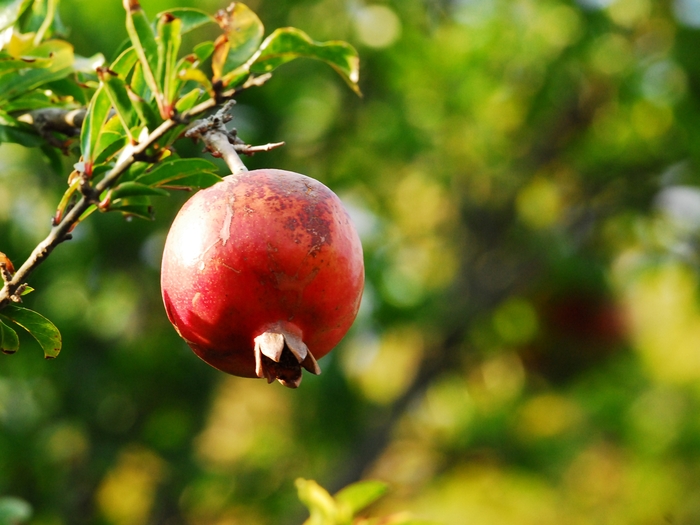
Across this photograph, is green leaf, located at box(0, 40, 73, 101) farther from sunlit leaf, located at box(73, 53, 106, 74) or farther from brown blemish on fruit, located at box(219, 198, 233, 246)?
brown blemish on fruit, located at box(219, 198, 233, 246)

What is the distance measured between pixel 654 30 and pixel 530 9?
526mm

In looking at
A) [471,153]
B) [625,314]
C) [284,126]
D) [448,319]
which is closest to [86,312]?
[284,126]

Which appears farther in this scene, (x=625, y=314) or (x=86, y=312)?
(x=625, y=314)

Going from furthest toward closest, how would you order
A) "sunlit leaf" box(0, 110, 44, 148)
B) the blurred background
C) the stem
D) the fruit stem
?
the blurred background
"sunlit leaf" box(0, 110, 44, 148)
the fruit stem
the stem

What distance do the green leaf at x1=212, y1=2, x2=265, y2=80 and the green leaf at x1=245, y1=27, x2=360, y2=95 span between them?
0.01 m

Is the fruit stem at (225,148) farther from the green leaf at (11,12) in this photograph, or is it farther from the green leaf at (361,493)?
A: the green leaf at (361,493)

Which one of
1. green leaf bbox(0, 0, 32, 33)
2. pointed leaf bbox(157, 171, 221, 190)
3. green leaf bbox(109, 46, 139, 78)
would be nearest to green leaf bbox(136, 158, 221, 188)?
pointed leaf bbox(157, 171, 221, 190)

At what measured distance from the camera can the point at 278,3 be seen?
2582mm

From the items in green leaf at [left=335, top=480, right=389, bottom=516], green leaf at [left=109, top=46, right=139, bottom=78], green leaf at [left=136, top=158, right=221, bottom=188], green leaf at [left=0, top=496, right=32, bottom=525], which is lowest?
green leaf at [left=0, top=496, right=32, bottom=525]

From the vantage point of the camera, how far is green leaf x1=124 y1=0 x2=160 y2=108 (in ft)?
2.01

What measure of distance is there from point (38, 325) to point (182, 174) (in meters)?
0.19

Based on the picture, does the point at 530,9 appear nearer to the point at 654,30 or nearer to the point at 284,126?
the point at 654,30

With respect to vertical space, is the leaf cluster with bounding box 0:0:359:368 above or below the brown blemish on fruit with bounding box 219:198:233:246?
above

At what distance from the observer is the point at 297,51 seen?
0.65 meters
